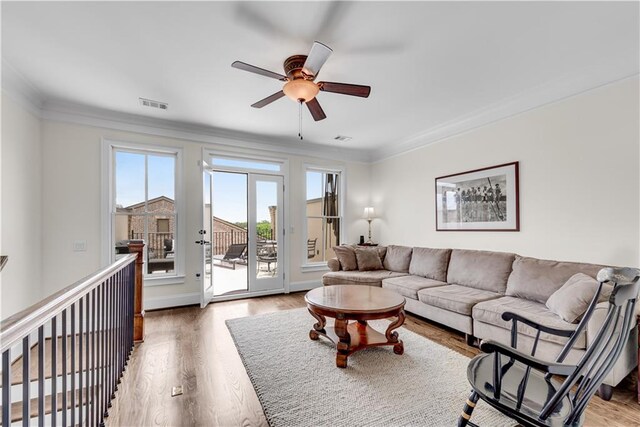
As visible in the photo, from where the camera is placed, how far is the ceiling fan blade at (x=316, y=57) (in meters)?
1.96

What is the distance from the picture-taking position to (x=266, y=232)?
510 centimetres

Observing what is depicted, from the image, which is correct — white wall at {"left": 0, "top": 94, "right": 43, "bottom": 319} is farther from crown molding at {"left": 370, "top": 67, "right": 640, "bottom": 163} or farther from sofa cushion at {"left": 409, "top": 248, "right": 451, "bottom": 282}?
crown molding at {"left": 370, "top": 67, "right": 640, "bottom": 163}

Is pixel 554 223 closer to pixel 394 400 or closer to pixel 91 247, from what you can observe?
pixel 394 400

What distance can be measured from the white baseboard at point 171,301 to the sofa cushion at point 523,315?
3.66 meters

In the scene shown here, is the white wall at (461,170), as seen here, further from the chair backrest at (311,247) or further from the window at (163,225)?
the chair backrest at (311,247)

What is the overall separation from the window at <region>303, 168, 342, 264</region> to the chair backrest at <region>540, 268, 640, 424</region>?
4285mm

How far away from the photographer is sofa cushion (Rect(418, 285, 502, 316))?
2.98m

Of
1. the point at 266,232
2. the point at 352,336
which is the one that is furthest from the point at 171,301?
the point at 352,336

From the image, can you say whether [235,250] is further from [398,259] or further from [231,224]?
[398,259]

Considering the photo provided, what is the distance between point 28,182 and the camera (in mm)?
3205

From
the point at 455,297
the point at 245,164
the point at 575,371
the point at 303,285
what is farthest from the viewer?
the point at 303,285

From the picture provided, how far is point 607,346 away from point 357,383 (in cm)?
151

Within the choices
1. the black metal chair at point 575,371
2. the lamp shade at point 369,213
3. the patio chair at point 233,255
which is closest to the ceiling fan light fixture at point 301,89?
the black metal chair at point 575,371

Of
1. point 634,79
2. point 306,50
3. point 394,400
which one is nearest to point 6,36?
point 306,50
